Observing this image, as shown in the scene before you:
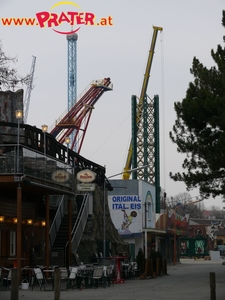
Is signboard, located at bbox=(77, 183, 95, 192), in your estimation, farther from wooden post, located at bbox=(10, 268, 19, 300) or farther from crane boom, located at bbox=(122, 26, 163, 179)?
crane boom, located at bbox=(122, 26, 163, 179)

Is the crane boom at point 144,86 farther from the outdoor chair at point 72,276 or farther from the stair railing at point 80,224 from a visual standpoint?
the outdoor chair at point 72,276

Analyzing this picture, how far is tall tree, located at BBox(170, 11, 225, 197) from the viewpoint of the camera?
33.2 metres

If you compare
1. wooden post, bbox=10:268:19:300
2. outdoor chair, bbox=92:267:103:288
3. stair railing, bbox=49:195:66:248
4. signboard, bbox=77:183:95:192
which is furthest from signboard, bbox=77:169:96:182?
wooden post, bbox=10:268:19:300

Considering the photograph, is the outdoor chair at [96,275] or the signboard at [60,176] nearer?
the outdoor chair at [96,275]

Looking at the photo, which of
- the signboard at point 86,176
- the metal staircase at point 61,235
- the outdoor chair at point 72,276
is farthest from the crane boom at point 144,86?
the outdoor chair at point 72,276

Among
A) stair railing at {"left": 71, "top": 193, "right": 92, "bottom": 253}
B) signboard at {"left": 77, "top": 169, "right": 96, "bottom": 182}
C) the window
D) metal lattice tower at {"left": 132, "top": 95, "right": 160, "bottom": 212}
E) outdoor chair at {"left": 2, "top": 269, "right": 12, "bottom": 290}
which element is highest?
metal lattice tower at {"left": 132, "top": 95, "right": 160, "bottom": 212}

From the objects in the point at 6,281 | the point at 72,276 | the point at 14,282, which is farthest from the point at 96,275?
the point at 14,282

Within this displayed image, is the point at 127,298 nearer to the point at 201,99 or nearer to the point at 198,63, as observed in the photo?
the point at 201,99

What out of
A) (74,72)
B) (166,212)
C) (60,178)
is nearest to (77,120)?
(166,212)

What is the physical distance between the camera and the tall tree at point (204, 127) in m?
33.2

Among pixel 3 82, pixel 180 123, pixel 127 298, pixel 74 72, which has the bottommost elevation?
pixel 127 298

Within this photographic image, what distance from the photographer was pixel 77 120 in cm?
8288

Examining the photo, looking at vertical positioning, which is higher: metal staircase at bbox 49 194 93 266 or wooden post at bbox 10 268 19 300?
metal staircase at bbox 49 194 93 266

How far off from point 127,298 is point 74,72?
314 ft
